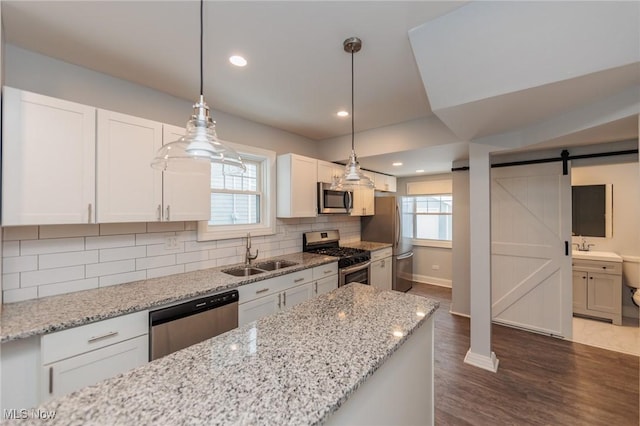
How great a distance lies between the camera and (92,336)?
1.55m

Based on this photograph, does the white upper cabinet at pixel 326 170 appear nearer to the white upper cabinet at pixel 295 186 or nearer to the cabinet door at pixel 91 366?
the white upper cabinet at pixel 295 186

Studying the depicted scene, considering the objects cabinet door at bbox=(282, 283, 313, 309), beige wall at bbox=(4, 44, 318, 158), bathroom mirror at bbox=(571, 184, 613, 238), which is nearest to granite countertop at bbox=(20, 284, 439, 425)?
cabinet door at bbox=(282, 283, 313, 309)

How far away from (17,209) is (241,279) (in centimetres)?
147

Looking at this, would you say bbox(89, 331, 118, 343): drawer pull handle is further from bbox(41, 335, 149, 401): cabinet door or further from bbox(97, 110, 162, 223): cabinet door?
bbox(97, 110, 162, 223): cabinet door

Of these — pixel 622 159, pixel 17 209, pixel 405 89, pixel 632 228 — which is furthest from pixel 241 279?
pixel 632 228

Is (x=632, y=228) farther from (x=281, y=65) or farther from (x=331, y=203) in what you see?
(x=281, y=65)

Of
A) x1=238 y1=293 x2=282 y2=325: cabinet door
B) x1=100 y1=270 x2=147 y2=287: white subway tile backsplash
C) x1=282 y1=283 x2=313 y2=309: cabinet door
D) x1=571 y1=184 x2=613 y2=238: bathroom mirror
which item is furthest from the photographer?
x1=571 y1=184 x2=613 y2=238: bathroom mirror

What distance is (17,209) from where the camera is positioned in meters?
Answer: 1.54

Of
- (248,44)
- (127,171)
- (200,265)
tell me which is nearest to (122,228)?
(127,171)

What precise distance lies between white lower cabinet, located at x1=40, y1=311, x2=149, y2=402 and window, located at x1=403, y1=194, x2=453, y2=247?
15.8 ft

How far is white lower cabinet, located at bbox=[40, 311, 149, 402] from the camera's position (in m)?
1.43

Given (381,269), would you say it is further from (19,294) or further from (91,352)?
(19,294)

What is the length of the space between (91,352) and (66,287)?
0.65 m

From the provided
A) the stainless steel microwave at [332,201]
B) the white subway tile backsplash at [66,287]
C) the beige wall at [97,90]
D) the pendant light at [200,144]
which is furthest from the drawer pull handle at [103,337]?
the stainless steel microwave at [332,201]
